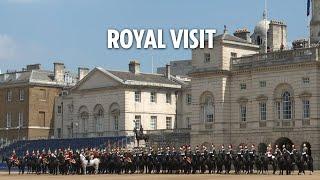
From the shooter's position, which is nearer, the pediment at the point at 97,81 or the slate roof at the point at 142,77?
the pediment at the point at 97,81

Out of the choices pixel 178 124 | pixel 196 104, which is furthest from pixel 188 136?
pixel 178 124

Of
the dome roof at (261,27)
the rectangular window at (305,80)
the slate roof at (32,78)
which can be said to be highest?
the dome roof at (261,27)

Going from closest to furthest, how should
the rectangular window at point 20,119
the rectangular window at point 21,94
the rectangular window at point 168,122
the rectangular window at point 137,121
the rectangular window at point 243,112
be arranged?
1. the rectangular window at point 243,112
2. the rectangular window at point 137,121
3. the rectangular window at point 168,122
4. the rectangular window at point 20,119
5. the rectangular window at point 21,94

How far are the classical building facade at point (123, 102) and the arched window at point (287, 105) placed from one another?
23132 millimetres

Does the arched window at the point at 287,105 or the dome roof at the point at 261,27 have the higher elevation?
the dome roof at the point at 261,27

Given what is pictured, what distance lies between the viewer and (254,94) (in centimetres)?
6712

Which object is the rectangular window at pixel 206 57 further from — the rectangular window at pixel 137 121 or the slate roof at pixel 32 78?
the slate roof at pixel 32 78

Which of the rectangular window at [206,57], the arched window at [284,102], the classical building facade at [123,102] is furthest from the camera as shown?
the classical building facade at [123,102]

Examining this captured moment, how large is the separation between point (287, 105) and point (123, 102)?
24.4m

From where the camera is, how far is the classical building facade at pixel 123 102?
280ft

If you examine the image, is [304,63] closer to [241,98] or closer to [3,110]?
[241,98]

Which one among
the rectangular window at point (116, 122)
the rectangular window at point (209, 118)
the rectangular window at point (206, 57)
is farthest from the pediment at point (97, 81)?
the rectangular window at point (209, 118)

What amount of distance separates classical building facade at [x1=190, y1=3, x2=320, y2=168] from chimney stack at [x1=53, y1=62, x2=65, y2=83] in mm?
34314

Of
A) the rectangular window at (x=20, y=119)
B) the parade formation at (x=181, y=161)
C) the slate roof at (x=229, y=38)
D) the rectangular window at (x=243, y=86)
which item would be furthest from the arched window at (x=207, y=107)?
the rectangular window at (x=20, y=119)
